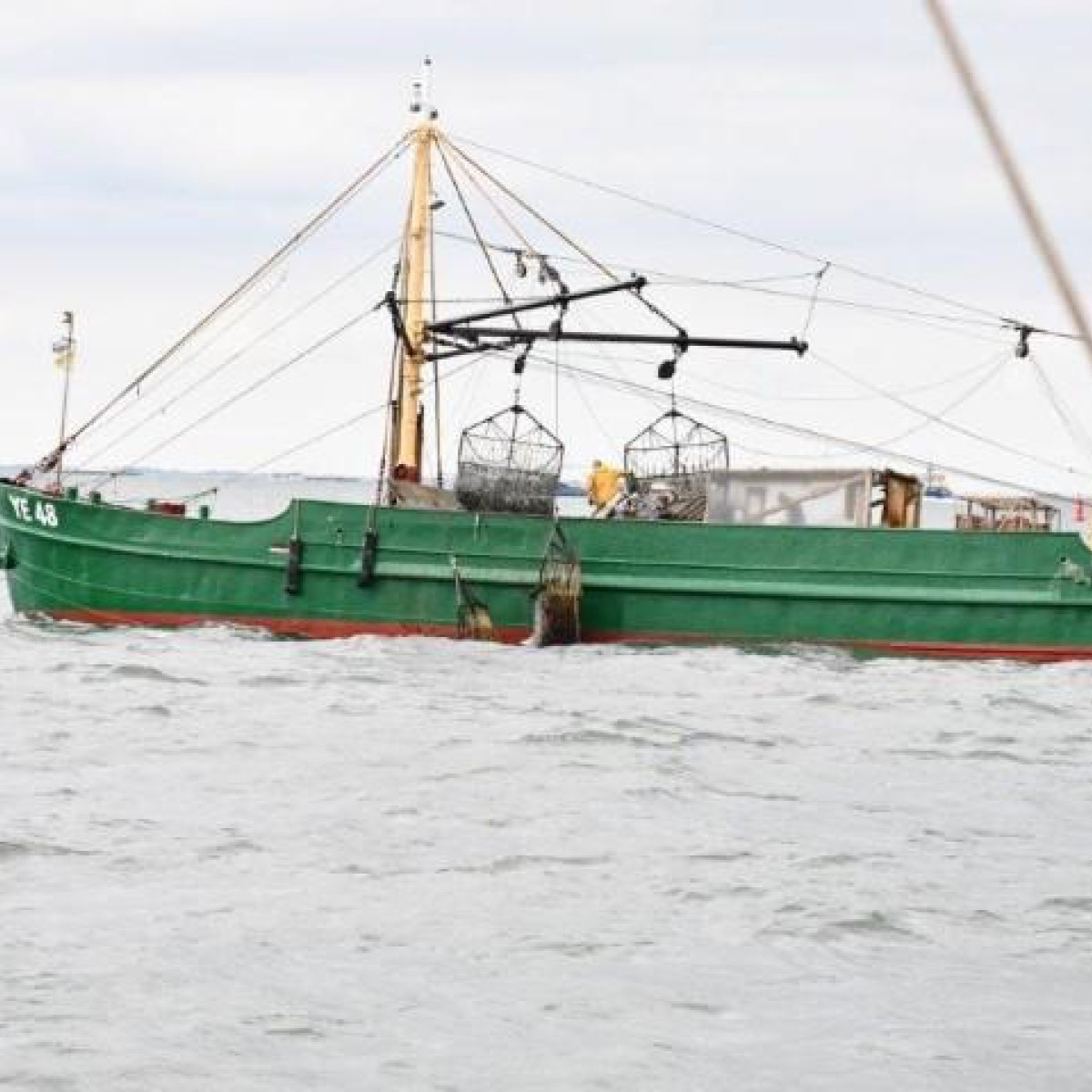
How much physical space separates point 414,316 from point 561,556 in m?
5.15

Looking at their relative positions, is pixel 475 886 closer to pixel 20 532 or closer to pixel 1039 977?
pixel 1039 977

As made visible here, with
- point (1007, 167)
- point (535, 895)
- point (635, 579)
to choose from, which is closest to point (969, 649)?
point (635, 579)

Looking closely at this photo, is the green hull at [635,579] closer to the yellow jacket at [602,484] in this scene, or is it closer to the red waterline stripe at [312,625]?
the red waterline stripe at [312,625]

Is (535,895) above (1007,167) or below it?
below

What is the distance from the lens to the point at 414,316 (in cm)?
2714

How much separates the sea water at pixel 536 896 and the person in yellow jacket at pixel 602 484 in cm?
946

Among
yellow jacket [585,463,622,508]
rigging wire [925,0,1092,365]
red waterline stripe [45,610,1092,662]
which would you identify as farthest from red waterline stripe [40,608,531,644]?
rigging wire [925,0,1092,365]

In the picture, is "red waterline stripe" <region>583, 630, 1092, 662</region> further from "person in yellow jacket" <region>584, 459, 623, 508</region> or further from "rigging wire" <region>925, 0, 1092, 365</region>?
"rigging wire" <region>925, 0, 1092, 365</region>

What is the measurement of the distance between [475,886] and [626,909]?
88 centimetres

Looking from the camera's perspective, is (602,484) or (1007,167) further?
(602,484)

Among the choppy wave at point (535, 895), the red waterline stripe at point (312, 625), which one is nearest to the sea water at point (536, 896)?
the choppy wave at point (535, 895)

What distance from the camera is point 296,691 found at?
18094 mm

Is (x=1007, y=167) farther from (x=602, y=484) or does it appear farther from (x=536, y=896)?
(x=602, y=484)

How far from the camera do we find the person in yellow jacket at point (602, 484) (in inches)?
1054
